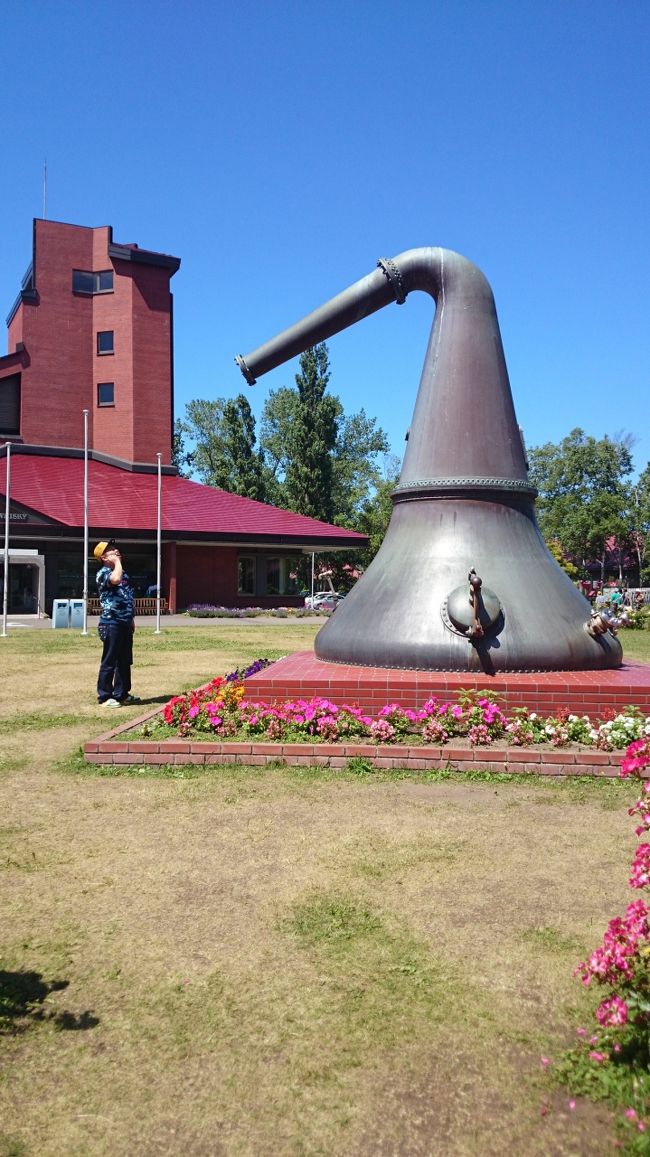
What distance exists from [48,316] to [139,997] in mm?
40009

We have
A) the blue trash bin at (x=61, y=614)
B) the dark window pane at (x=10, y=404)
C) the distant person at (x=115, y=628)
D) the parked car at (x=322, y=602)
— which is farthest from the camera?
the dark window pane at (x=10, y=404)

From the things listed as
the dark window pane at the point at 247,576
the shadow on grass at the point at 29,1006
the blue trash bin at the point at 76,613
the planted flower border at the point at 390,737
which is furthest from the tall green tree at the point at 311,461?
the shadow on grass at the point at 29,1006

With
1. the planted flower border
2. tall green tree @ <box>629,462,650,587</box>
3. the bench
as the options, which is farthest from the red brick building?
tall green tree @ <box>629,462,650,587</box>

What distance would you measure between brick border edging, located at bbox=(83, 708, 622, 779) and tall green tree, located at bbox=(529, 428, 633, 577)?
59.7m

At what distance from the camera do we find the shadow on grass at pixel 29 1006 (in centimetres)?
280

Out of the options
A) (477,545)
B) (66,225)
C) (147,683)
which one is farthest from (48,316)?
(477,545)

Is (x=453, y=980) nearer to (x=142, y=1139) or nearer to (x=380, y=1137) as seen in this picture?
(x=380, y=1137)

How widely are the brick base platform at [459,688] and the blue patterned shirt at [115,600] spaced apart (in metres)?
2.30

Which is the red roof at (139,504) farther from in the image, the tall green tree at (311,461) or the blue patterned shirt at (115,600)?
the blue patterned shirt at (115,600)

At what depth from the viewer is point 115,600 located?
9492 mm

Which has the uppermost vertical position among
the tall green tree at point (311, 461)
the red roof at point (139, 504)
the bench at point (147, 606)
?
the tall green tree at point (311, 461)

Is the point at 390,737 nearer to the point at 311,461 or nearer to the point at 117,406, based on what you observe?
the point at 117,406

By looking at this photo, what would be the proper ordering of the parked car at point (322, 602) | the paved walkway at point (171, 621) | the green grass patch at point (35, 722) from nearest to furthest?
the green grass patch at point (35, 722) → the paved walkway at point (171, 621) → the parked car at point (322, 602)

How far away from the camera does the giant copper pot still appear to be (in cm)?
772
